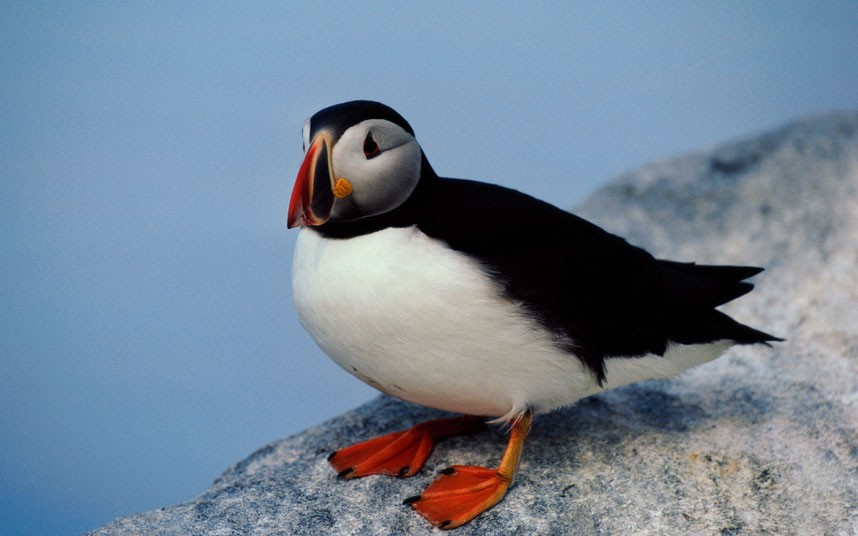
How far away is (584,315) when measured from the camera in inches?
101

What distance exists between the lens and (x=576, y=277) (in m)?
2.58

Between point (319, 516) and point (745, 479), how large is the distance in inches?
50.2

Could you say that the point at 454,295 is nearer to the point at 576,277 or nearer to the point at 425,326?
the point at 425,326

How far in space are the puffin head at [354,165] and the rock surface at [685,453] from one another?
858mm

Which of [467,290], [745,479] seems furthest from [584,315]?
[745,479]

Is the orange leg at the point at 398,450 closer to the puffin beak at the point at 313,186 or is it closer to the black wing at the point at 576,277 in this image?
the black wing at the point at 576,277

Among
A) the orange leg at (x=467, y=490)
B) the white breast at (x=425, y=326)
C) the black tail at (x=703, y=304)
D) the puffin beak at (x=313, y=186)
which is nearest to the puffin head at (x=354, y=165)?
the puffin beak at (x=313, y=186)

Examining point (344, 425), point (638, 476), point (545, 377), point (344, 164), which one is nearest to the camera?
point (344, 164)

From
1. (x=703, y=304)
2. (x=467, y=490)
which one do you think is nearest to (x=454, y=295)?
(x=467, y=490)

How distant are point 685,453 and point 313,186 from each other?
1.46m

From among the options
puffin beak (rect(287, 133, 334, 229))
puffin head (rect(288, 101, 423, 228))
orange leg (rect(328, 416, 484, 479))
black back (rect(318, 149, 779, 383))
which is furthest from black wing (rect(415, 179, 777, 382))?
orange leg (rect(328, 416, 484, 479))

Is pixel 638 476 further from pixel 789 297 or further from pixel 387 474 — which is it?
pixel 789 297

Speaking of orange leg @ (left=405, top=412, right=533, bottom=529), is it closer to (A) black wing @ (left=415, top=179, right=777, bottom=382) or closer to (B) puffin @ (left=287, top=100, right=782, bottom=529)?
(B) puffin @ (left=287, top=100, right=782, bottom=529)

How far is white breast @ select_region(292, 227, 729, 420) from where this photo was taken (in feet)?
7.77
